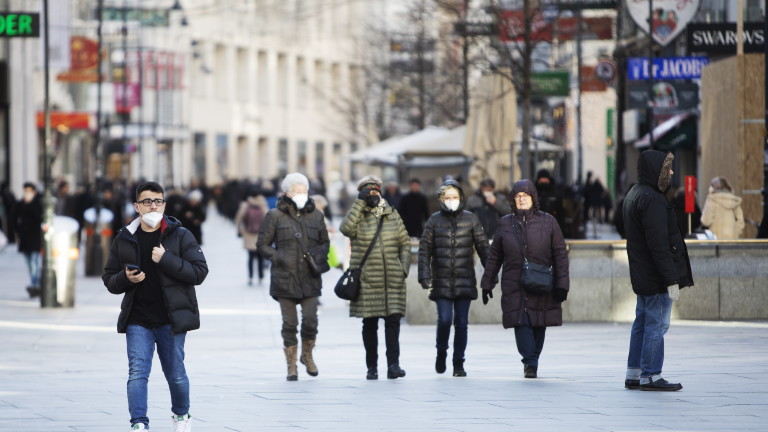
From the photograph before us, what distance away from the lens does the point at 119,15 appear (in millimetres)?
41312

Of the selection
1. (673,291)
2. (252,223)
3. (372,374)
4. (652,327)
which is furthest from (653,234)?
(252,223)

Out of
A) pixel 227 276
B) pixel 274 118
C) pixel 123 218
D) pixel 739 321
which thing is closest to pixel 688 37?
pixel 739 321

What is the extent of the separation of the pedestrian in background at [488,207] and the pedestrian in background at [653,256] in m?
10.2

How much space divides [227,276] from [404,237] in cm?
1666

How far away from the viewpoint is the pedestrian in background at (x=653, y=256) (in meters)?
11.6

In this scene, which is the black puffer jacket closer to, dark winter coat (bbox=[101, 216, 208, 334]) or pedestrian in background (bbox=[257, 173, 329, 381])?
pedestrian in background (bbox=[257, 173, 329, 381])

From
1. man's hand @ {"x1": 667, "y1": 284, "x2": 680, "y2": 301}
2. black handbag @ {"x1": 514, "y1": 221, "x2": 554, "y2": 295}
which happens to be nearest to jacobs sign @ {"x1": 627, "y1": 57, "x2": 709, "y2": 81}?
black handbag @ {"x1": 514, "y1": 221, "x2": 554, "y2": 295}

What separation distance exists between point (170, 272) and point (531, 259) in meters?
4.19

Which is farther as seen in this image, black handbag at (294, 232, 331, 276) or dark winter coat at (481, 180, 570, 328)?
black handbag at (294, 232, 331, 276)

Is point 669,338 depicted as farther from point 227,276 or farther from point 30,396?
point 227,276

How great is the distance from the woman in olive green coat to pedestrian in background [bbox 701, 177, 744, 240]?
7.56m

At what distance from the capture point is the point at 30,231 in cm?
2395

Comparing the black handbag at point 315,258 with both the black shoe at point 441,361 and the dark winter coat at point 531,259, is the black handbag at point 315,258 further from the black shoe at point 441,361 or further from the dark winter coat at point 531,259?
the dark winter coat at point 531,259

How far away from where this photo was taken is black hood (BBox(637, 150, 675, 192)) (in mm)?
11734
